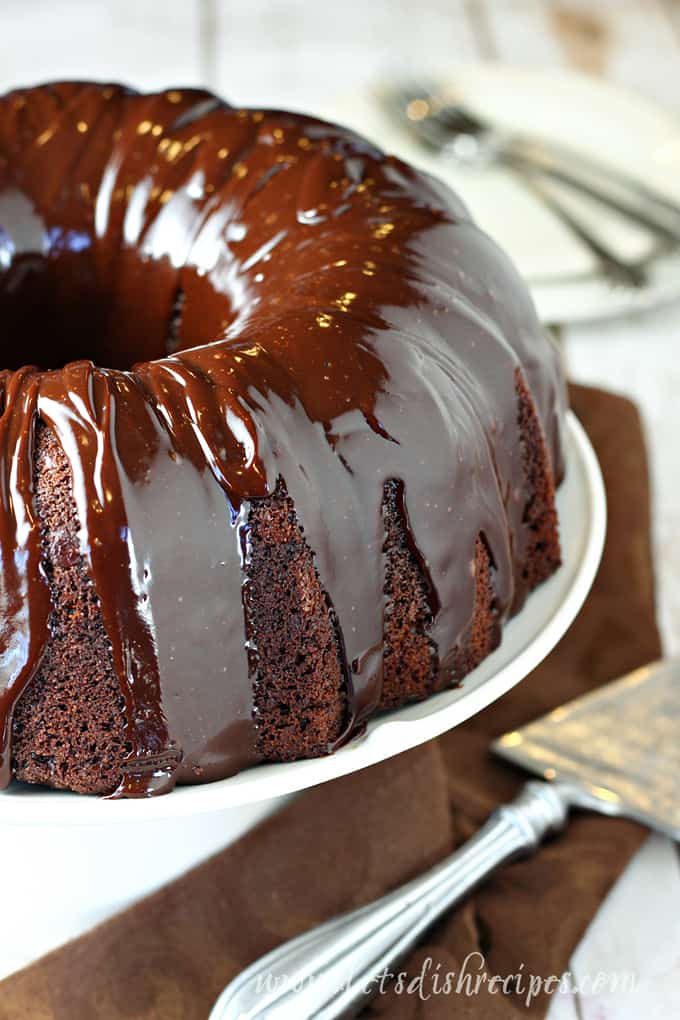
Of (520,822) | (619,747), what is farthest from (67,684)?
(619,747)

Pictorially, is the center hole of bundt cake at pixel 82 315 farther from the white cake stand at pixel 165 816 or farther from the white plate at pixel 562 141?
the white plate at pixel 562 141

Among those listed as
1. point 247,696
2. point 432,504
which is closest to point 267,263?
point 432,504

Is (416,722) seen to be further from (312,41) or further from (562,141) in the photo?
(312,41)

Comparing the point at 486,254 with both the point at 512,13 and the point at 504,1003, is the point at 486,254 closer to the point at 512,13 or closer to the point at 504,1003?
the point at 504,1003

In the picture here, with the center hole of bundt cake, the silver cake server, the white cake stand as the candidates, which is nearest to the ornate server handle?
the silver cake server

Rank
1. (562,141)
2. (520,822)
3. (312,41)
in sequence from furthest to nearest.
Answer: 1. (312,41)
2. (562,141)
3. (520,822)

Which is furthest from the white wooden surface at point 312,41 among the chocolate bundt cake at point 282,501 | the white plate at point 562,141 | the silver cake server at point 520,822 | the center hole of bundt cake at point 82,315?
the silver cake server at point 520,822

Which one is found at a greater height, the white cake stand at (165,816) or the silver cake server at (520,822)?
the white cake stand at (165,816)
